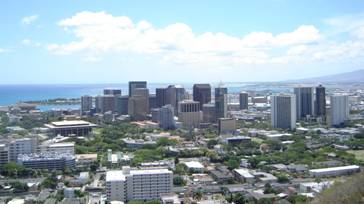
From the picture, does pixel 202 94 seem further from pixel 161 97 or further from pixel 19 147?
pixel 19 147

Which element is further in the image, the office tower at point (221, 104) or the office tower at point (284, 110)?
the office tower at point (221, 104)

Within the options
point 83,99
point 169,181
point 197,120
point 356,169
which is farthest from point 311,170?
point 83,99

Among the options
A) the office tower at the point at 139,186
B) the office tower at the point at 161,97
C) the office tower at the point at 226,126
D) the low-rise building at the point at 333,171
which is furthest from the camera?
the office tower at the point at 161,97

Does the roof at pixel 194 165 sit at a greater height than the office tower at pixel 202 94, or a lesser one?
lesser

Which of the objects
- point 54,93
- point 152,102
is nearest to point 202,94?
point 152,102

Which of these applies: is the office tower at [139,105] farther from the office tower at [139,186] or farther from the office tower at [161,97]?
the office tower at [139,186]

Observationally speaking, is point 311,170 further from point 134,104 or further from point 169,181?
point 134,104

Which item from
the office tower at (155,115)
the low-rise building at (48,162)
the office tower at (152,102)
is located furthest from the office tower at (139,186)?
the office tower at (152,102)

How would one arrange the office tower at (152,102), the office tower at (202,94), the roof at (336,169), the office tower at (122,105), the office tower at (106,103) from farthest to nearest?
the office tower at (106,103)
the office tower at (122,105)
the office tower at (152,102)
the office tower at (202,94)
the roof at (336,169)
